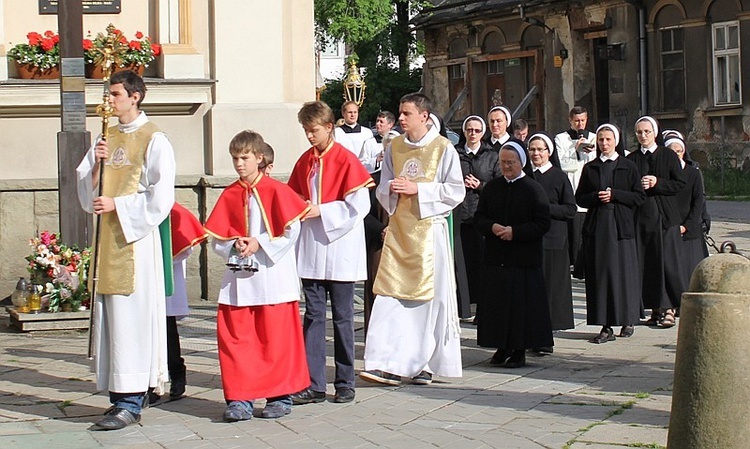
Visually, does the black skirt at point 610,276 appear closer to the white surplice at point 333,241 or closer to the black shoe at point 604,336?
the black shoe at point 604,336

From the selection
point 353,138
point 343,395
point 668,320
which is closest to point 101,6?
point 353,138

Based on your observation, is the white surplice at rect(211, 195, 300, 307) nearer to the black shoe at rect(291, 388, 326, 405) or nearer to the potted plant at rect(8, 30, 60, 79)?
the black shoe at rect(291, 388, 326, 405)

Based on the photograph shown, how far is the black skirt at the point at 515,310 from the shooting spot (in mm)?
9969

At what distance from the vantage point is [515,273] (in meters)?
10.1

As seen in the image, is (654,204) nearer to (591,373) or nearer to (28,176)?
(591,373)

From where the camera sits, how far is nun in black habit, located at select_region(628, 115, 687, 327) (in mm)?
12016

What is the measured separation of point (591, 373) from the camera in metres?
9.59

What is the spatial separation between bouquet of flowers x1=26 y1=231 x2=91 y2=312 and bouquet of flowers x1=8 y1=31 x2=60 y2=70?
6.16ft

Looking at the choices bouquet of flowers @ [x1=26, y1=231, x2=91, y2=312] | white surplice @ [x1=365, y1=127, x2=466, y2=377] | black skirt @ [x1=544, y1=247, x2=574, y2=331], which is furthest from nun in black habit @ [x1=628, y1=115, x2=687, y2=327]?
bouquet of flowers @ [x1=26, y1=231, x2=91, y2=312]

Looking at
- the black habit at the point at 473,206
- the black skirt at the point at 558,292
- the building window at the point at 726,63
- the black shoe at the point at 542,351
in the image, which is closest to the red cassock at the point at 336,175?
the black shoe at the point at 542,351

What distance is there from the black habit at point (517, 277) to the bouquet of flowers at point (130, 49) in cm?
425

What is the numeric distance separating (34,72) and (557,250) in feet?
16.4

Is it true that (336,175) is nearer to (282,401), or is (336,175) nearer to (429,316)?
(429,316)

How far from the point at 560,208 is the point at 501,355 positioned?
5.24 ft
